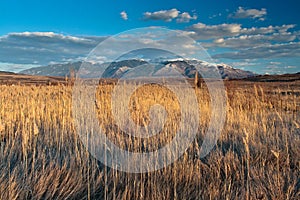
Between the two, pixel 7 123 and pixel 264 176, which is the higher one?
pixel 7 123

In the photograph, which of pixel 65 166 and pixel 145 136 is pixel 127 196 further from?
pixel 145 136

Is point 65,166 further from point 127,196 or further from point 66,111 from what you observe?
point 66,111

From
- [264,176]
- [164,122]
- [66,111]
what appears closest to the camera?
[264,176]

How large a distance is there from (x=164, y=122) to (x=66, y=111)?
74.8 inches

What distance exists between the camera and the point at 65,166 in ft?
9.13

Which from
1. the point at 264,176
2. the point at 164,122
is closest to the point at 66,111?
the point at 164,122

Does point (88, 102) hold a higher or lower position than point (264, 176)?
higher

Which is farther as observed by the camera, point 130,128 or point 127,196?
point 130,128

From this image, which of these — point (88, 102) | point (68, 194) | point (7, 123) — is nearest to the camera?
point (68, 194)

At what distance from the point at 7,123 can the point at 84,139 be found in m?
1.48

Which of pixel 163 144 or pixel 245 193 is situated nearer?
pixel 245 193

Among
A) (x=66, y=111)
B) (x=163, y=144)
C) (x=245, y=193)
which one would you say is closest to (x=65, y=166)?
(x=163, y=144)

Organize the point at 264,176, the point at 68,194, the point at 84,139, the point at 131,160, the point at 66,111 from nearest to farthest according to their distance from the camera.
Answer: the point at 68,194, the point at 264,176, the point at 131,160, the point at 84,139, the point at 66,111

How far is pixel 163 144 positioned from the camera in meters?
3.77
